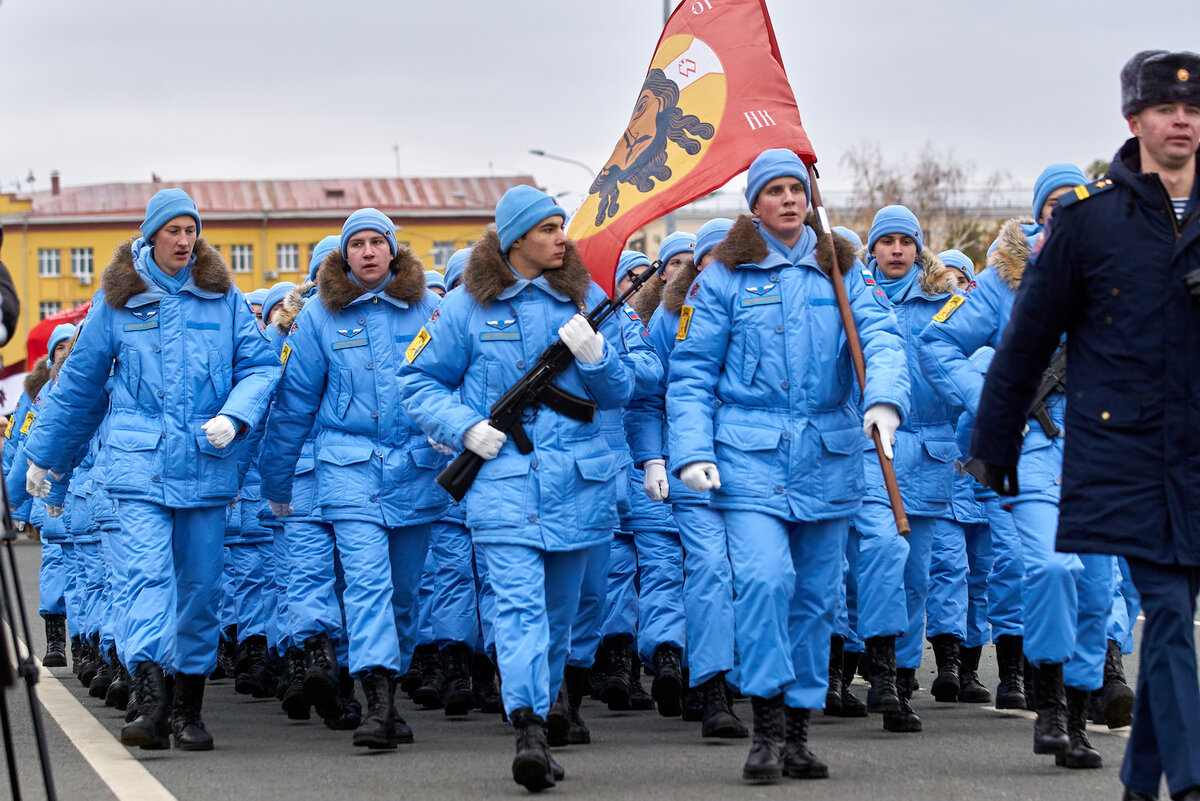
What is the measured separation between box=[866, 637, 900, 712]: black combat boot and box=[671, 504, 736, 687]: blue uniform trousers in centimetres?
93

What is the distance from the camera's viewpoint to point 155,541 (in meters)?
8.10

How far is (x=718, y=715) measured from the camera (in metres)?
8.14

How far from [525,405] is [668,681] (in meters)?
2.12

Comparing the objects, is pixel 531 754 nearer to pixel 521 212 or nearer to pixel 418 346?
pixel 418 346

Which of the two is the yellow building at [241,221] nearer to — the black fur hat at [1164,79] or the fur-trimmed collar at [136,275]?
the fur-trimmed collar at [136,275]

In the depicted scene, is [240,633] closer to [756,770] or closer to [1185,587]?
[756,770]

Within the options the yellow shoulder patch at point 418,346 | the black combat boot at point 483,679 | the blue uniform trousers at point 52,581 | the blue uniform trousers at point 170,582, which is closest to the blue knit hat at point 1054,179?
the yellow shoulder patch at point 418,346

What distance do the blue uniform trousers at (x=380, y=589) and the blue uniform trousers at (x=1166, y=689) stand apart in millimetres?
3535

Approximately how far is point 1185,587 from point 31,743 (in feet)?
17.0

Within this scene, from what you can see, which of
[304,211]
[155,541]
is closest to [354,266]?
[155,541]

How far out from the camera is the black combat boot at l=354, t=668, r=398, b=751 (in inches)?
312

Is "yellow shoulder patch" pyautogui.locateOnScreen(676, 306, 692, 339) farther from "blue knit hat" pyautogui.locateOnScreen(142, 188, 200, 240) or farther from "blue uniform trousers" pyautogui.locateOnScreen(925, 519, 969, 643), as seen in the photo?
"blue uniform trousers" pyautogui.locateOnScreen(925, 519, 969, 643)

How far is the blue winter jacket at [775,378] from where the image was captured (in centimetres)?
723

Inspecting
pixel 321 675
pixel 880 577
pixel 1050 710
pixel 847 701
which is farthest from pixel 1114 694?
pixel 321 675
